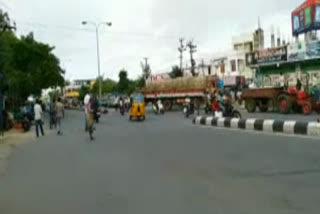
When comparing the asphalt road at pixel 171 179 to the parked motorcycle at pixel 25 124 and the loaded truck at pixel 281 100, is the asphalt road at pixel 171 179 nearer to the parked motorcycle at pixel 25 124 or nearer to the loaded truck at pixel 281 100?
the parked motorcycle at pixel 25 124

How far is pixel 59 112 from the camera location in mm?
28297

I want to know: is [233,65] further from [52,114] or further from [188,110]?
[52,114]

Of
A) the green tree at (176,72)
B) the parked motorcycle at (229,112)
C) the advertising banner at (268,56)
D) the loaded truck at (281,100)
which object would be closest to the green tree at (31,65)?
the green tree at (176,72)

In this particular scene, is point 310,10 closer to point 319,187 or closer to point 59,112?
point 59,112

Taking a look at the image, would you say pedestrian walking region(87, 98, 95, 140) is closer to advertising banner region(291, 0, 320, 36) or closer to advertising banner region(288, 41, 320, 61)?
advertising banner region(288, 41, 320, 61)

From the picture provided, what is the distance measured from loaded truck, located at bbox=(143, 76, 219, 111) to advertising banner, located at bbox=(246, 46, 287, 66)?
4.06 metres

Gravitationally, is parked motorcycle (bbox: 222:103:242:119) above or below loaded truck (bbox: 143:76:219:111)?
below

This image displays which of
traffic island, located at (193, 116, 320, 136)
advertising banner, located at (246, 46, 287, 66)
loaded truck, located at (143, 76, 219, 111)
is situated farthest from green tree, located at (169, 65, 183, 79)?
traffic island, located at (193, 116, 320, 136)

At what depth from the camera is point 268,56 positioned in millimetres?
46438

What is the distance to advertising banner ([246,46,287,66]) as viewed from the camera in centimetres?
4478

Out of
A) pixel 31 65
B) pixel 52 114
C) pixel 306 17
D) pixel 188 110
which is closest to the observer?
pixel 52 114

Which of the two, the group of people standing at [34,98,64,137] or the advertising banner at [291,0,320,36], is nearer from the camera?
the group of people standing at [34,98,64,137]

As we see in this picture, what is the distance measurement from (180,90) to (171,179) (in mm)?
38654

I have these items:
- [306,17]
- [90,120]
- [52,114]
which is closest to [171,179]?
[90,120]
